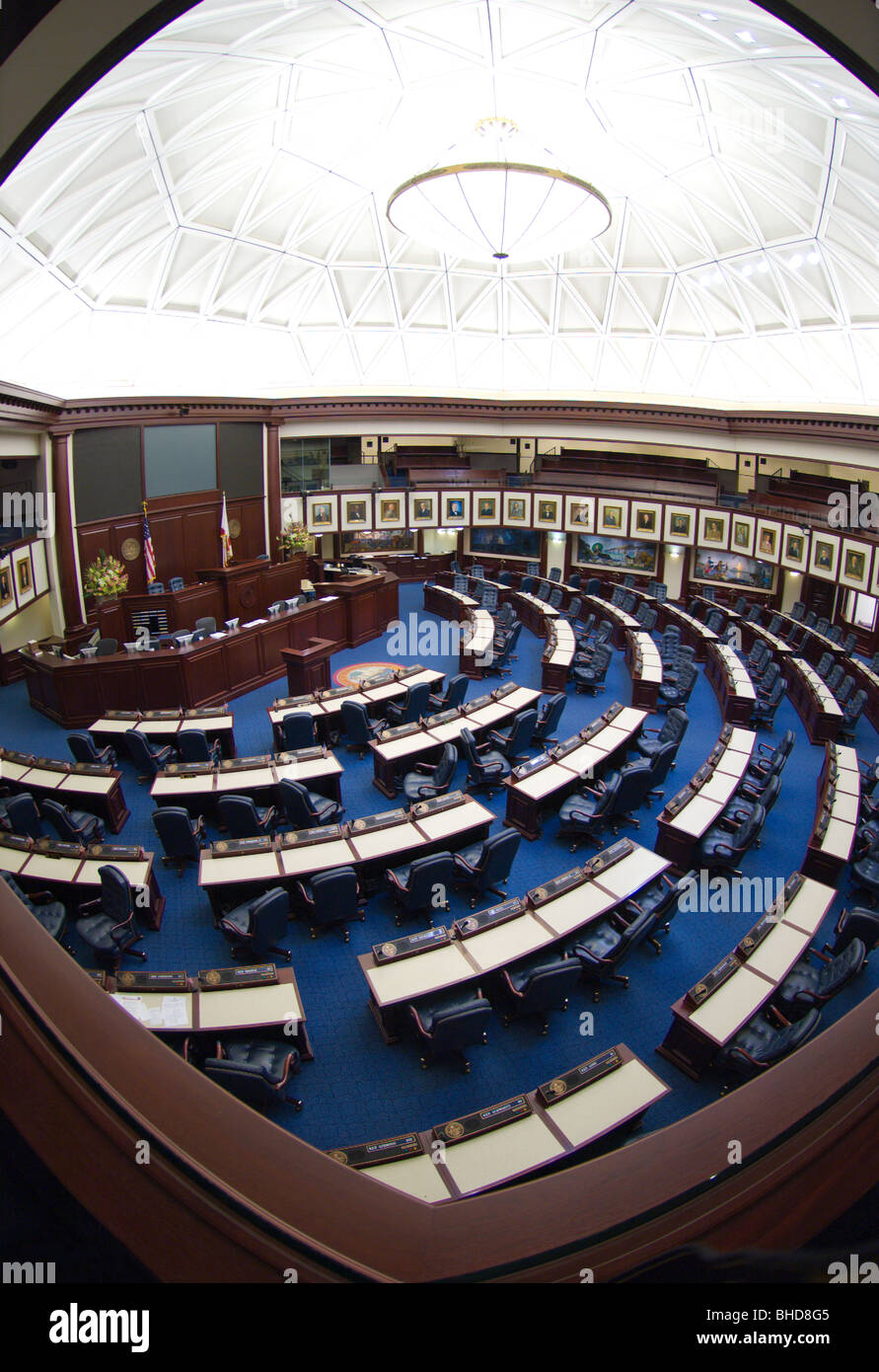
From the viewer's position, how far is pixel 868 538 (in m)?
18.0

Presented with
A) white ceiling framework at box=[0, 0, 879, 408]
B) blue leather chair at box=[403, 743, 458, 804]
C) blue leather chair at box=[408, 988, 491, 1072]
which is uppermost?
white ceiling framework at box=[0, 0, 879, 408]

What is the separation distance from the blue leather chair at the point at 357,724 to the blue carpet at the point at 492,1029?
21.8 inches

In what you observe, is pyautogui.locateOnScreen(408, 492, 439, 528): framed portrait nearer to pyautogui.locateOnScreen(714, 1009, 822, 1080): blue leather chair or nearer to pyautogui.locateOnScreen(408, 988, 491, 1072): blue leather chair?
pyautogui.locateOnScreen(408, 988, 491, 1072): blue leather chair

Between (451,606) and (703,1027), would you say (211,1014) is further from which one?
(451,606)

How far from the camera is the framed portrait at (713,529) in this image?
77.4ft

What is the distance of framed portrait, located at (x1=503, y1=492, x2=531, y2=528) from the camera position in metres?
28.2

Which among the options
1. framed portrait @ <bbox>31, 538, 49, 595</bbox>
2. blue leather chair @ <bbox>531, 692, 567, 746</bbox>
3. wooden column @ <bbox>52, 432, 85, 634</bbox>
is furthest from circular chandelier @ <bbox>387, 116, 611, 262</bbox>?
framed portrait @ <bbox>31, 538, 49, 595</bbox>

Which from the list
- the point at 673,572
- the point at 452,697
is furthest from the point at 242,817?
the point at 673,572

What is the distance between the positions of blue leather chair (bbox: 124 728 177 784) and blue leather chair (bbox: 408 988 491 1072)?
278 inches

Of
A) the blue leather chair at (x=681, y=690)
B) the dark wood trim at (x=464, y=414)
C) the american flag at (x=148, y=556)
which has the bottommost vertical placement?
the blue leather chair at (x=681, y=690)

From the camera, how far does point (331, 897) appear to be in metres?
7.92

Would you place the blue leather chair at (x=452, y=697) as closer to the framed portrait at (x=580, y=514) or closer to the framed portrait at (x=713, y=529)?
the framed portrait at (x=713, y=529)

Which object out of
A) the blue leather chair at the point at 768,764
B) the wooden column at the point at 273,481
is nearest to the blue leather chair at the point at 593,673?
the blue leather chair at the point at 768,764

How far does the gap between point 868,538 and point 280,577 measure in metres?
16.6
